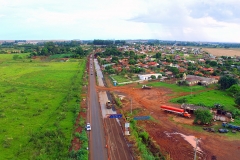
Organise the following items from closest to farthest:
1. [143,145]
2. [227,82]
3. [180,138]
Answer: [143,145] < [180,138] < [227,82]

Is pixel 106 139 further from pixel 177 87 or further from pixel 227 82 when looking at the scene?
pixel 227 82

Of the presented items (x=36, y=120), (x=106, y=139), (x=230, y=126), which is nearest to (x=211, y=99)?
(x=230, y=126)

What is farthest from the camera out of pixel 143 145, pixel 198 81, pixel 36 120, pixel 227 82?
pixel 198 81

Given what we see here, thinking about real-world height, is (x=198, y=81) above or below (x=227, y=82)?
below

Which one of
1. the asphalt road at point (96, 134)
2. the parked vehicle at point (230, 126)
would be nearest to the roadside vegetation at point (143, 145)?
the asphalt road at point (96, 134)

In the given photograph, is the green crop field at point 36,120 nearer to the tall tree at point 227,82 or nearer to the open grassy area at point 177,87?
the open grassy area at point 177,87

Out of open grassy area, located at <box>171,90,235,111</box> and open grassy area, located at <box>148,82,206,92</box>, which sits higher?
open grassy area, located at <box>148,82,206,92</box>

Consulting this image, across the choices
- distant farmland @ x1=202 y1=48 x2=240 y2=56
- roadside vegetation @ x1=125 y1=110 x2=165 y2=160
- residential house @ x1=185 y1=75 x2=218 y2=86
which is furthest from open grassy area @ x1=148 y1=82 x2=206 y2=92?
distant farmland @ x1=202 y1=48 x2=240 y2=56

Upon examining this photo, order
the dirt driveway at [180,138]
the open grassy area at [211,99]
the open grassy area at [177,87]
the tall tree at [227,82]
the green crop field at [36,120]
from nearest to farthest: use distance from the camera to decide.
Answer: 1. the green crop field at [36,120]
2. the dirt driveway at [180,138]
3. the open grassy area at [211,99]
4. the tall tree at [227,82]
5. the open grassy area at [177,87]

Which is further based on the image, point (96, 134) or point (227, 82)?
point (227, 82)

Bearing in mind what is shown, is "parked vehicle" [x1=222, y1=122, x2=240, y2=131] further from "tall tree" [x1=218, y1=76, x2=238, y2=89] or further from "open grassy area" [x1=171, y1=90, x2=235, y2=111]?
"tall tree" [x1=218, y1=76, x2=238, y2=89]

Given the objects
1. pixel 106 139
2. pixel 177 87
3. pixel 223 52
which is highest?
pixel 223 52
